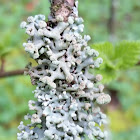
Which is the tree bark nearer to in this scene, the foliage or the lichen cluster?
the lichen cluster

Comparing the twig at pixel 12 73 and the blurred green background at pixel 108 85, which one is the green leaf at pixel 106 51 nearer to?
the twig at pixel 12 73

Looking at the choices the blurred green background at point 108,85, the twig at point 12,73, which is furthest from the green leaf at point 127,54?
the blurred green background at point 108,85

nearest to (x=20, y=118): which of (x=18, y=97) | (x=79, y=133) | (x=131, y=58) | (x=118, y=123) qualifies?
(x=18, y=97)

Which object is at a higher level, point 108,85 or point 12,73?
point 108,85

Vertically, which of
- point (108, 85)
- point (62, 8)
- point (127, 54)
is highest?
point (108, 85)

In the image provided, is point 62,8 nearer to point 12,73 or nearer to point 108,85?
point 12,73

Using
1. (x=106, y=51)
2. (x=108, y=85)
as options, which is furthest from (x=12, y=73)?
(x=108, y=85)

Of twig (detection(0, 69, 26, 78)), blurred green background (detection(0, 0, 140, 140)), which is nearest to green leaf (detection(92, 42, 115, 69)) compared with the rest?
twig (detection(0, 69, 26, 78))
